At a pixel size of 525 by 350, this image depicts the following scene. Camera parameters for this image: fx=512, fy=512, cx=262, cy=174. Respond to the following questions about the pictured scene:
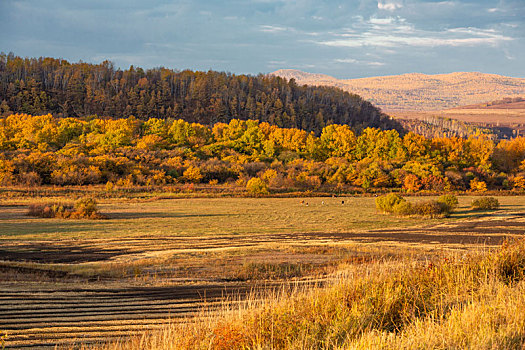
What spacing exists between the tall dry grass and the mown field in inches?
57.7

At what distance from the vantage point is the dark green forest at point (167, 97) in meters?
96.8

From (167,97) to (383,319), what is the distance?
4034 inches

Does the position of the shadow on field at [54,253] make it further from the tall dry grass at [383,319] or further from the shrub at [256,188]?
the shrub at [256,188]

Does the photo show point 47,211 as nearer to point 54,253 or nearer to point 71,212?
point 71,212

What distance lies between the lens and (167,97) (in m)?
105

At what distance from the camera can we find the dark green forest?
96750 mm

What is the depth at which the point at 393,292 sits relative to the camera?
7.18m

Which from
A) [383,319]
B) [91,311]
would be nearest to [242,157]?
[91,311]

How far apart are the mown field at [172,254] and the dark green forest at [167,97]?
6860 cm

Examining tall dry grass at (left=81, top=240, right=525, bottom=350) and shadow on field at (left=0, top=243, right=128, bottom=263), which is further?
shadow on field at (left=0, top=243, right=128, bottom=263)

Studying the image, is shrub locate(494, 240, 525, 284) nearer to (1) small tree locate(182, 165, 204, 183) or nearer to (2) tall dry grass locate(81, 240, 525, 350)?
(2) tall dry grass locate(81, 240, 525, 350)

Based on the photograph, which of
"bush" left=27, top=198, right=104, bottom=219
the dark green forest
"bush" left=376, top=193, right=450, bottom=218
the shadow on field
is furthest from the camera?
the dark green forest

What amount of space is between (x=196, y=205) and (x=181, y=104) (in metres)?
72.1

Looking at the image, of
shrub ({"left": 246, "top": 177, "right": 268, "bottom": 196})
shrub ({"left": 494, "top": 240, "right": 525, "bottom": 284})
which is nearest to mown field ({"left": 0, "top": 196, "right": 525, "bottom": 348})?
shrub ({"left": 494, "top": 240, "right": 525, "bottom": 284})
